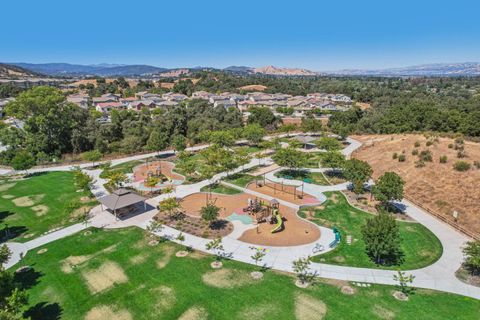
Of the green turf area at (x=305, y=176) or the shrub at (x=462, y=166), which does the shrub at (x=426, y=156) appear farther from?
the green turf area at (x=305, y=176)

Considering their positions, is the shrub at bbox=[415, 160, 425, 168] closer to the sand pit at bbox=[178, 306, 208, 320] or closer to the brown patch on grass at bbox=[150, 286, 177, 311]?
the sand pit at bbox=[178, 306, 208, 320]

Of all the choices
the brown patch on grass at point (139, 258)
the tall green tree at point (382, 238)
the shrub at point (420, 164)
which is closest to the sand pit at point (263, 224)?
the tall green tree at point (382, 238)

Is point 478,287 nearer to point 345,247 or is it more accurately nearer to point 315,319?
point 345,247

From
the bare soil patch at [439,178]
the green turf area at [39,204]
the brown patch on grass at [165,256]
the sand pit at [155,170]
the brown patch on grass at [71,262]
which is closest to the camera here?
the brown patch on grass at [71,262]

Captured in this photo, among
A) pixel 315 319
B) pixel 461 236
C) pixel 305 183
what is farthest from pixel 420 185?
pixel 315 319

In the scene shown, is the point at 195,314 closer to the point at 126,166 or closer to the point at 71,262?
the point at 71,262
